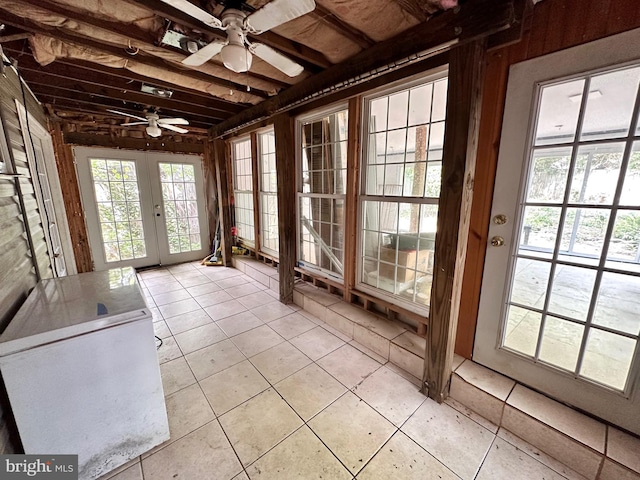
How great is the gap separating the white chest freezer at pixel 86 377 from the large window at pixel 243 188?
3.08 meters

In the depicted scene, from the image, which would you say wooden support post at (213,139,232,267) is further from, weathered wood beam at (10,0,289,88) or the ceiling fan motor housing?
the ceiling fan motor housing

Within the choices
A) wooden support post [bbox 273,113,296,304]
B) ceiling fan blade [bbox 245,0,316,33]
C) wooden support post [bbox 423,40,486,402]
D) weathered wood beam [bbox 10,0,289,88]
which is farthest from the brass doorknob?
weathered wood beam [bbox 10,0,289,88]

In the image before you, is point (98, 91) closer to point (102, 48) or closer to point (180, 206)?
point (102, 48)

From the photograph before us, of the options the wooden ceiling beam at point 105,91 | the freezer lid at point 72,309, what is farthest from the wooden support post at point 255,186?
the freezer lid at point 72,309

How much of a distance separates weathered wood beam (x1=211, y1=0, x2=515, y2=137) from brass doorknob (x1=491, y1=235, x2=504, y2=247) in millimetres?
1152

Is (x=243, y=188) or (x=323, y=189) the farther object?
(x=243, y=188)

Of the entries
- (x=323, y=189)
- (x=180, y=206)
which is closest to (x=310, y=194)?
(x=323, y=189)

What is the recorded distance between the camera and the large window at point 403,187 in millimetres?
1985

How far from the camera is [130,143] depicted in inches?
161

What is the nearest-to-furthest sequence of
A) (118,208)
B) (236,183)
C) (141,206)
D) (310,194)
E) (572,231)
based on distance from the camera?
(572,231), (310,194), (118,208), (141,206), (236,183)

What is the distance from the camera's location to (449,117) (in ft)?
4.96

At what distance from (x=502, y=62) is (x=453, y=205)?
0.90 meters

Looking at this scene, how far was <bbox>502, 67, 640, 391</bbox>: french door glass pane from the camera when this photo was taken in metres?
1.27

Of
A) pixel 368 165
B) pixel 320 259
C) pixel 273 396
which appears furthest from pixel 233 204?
pixel 273 396
